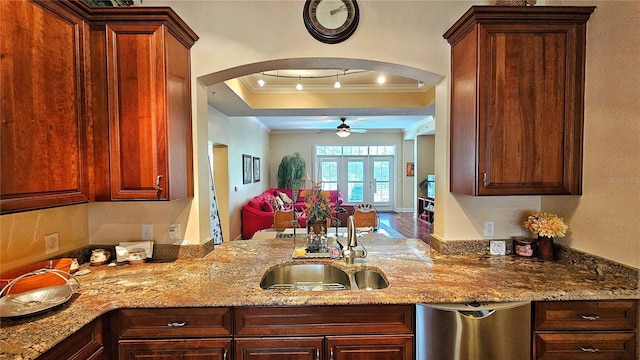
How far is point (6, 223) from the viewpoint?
1.56 metres

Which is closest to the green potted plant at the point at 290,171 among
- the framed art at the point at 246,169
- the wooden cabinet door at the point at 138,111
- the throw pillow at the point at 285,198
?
the throw pillow at the point at 285,198

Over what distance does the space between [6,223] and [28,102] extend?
671 millimetres

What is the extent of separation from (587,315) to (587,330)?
0.07 meters

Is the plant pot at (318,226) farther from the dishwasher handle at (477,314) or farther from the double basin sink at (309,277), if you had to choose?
the dishwasher handle at (477,314)

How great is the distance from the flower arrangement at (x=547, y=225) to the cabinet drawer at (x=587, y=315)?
1.61 feet

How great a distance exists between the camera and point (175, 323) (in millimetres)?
1468

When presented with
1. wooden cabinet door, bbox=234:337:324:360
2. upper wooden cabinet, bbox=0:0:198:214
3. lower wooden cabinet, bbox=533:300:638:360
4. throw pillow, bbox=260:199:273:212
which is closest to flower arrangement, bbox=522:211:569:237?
lower wooden cabinet, bbox=533:300:638:360

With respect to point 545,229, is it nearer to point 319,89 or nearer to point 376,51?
point 376,51

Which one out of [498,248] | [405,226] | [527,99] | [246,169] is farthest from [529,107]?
[405,226]

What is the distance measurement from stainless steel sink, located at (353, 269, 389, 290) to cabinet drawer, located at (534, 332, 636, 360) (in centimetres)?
82

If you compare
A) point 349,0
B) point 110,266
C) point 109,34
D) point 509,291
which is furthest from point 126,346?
point 349,0

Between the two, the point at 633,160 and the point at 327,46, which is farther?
the point at 327,46

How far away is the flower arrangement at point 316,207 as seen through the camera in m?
2.29

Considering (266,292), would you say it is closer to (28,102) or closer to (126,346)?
(126,346)
